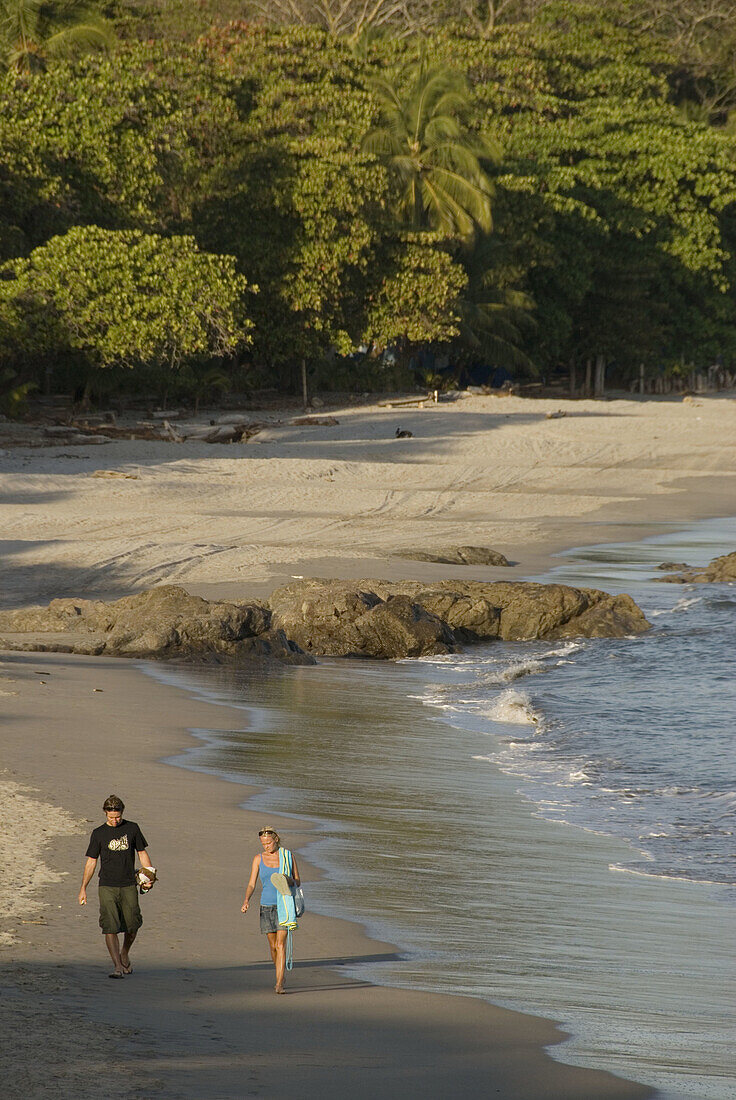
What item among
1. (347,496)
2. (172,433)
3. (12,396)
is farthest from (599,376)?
(347,496)

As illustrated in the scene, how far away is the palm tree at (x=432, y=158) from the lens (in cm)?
4272

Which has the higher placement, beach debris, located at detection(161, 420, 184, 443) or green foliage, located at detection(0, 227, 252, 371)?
green foliage, located at detection(0, 227, 252, 371)

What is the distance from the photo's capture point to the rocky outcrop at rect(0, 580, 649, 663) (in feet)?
44.1

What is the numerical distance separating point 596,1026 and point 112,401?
1350 inches

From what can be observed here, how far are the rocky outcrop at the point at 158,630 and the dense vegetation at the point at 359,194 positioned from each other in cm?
1592

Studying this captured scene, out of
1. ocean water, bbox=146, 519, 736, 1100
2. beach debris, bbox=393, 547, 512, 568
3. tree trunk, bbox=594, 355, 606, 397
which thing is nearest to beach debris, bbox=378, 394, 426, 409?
tree trunk, bbox=594, 355, 606, 397

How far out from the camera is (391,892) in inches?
265

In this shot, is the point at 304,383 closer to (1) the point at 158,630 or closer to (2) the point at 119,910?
(1) the point at 158,630

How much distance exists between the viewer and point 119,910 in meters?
5.07

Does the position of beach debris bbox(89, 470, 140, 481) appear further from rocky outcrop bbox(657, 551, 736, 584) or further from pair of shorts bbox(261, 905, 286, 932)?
pair of shorts bbox(261, 905, 286, 932)

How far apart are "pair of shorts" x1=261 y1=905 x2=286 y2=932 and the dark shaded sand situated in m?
0.26

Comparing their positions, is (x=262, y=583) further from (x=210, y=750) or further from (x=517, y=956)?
(x=517, y=956)

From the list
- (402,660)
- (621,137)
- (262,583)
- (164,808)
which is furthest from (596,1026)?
(621,137)

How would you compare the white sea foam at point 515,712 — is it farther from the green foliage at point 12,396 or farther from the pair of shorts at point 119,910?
the green foliage at point 12,396
